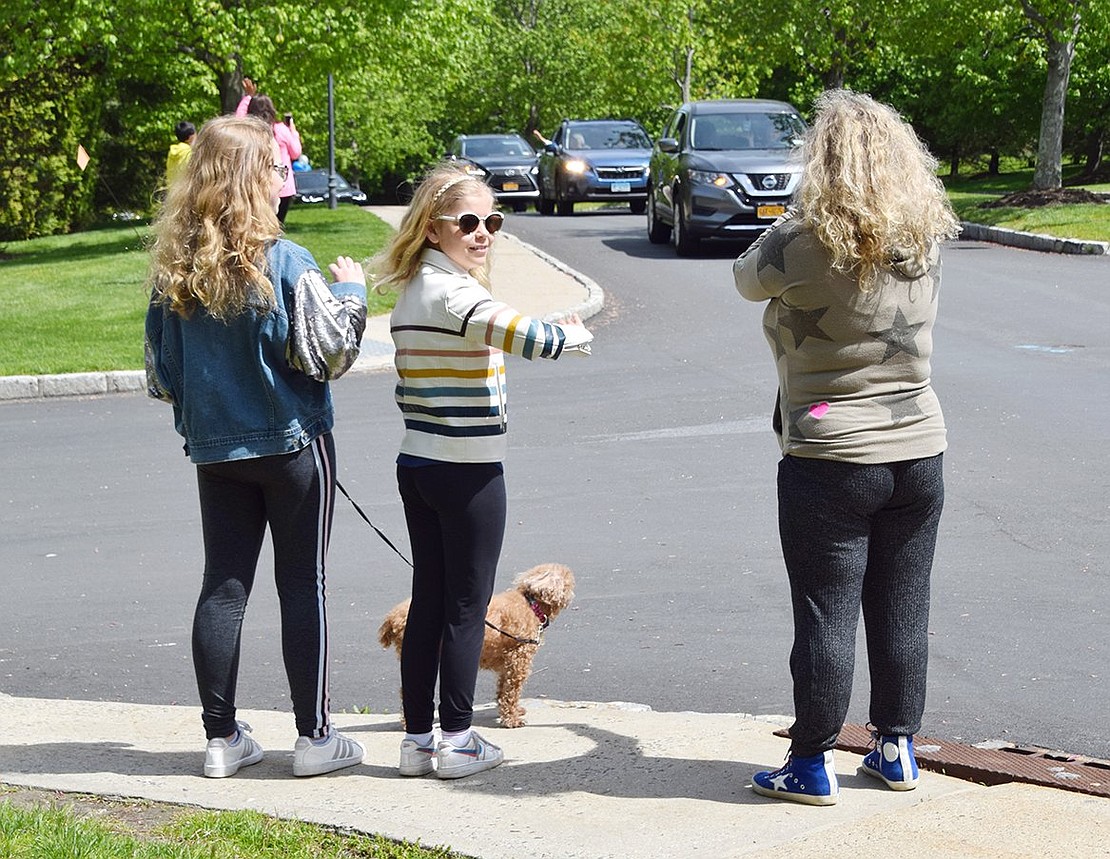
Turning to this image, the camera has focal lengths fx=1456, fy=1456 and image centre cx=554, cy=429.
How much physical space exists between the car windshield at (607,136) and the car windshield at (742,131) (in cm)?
830

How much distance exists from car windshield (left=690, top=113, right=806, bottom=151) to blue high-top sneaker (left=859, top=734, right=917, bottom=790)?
16.4m

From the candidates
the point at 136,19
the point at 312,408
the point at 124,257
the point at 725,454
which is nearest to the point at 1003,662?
the point at 312,408

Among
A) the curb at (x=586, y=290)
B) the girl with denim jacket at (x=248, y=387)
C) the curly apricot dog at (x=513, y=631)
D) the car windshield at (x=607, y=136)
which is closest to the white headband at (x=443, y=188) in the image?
the girl with denim jacket at (x=248, y=387)

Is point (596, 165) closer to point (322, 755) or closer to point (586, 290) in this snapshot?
point (586, 290)

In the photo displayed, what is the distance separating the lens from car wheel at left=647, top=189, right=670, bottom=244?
69.6 feet

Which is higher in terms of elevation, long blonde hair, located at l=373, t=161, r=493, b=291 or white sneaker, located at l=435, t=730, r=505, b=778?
long blonde hair, located at l=373, t=161, r=493, b=291

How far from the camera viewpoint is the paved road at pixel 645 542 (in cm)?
534

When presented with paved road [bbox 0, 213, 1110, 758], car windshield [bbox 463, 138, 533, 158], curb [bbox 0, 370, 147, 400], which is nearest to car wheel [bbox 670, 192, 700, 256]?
paved road [bbox 0, 213, 1110, 758]

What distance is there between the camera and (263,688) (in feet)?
17.7

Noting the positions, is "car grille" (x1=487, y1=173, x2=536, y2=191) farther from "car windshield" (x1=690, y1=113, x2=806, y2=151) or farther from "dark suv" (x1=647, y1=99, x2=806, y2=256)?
"car windshield" (x1=690, y1=113, x2=806, y2=151)

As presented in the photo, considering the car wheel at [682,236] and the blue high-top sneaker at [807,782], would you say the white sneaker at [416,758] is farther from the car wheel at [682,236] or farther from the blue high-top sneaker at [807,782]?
the car wheel at [682,236]

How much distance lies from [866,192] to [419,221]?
122cm

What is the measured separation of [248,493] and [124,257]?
17909 mm

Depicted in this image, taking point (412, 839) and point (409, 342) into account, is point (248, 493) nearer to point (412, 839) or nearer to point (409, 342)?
point (409, 342)
